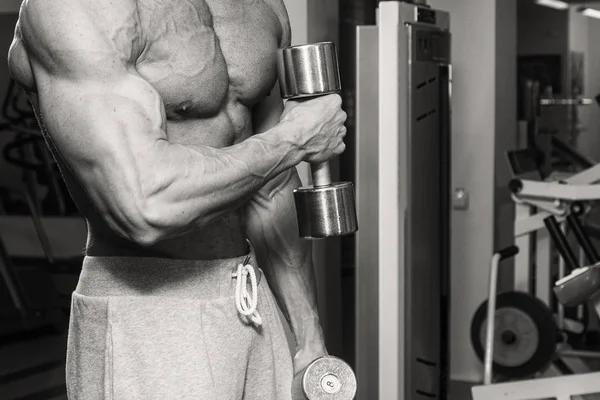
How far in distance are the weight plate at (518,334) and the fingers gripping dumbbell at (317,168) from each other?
10.1 ft

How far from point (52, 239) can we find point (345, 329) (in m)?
1.63

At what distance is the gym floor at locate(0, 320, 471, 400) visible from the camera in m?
2.68

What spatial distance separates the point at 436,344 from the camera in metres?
3.50

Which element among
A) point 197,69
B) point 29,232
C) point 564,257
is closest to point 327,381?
point 197,69

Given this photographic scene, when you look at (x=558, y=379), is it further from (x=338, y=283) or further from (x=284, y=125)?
(x=284, y=125)

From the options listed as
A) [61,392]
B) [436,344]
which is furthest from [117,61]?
[436,344]

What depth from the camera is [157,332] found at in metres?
1.38

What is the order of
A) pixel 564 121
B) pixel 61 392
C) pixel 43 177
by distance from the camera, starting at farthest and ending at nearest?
1. pixel 564 121
2. pixel 61 392
3. pixel 43 177

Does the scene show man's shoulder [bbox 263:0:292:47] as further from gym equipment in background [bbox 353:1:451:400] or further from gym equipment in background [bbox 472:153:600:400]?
gym equipment in background [bbox 472:153:600:400]

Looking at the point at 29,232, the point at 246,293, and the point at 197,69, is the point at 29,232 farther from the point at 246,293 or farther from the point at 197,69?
the point at 197,69

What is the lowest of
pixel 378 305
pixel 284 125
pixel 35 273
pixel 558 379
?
pixel 558 379

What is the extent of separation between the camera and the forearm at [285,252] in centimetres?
164

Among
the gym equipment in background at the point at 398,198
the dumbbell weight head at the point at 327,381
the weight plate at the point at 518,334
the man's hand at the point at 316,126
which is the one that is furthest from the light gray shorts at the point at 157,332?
the weight plate at the point at 518,334

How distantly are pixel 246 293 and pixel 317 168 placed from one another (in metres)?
0.24
